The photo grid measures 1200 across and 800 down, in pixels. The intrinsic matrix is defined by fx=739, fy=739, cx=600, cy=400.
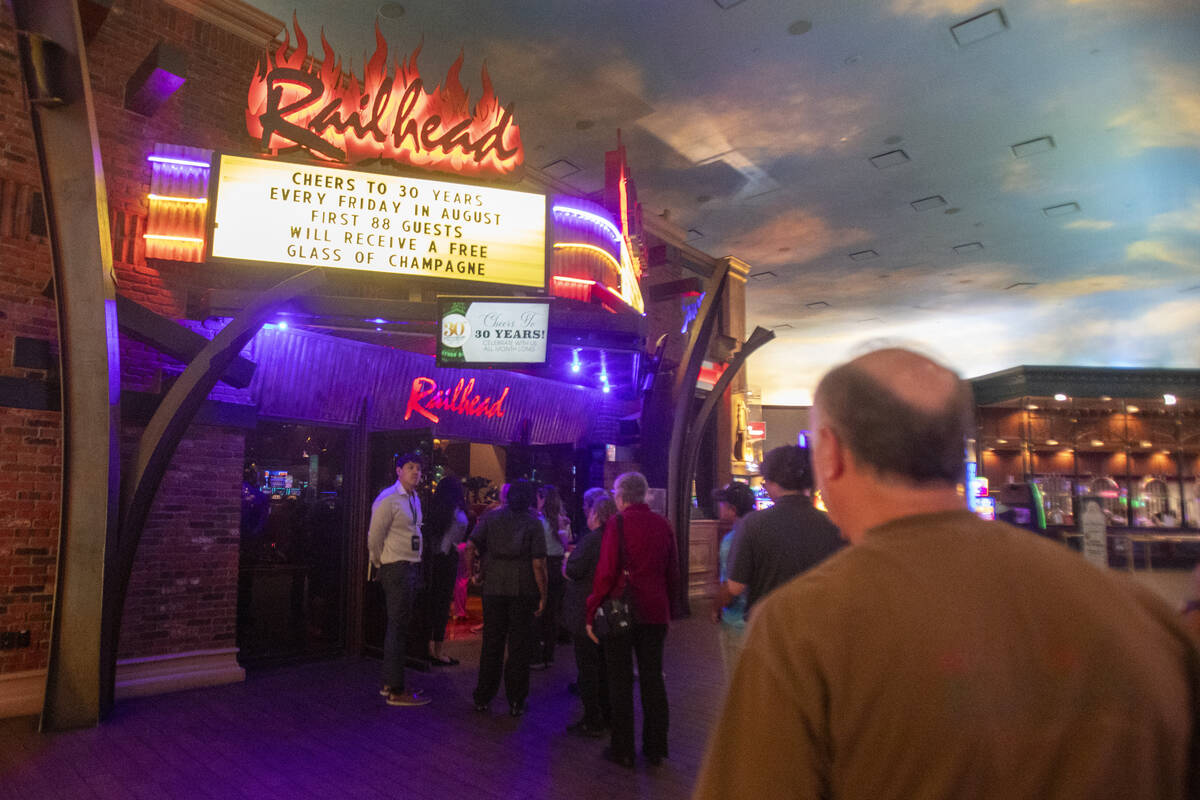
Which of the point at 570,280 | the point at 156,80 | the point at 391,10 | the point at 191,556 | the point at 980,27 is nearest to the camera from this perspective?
the point at 156,80

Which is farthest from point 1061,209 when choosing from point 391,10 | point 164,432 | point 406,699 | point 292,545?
point 164,432

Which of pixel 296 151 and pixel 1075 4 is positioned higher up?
pixel 1075 4

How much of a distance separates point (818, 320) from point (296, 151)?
14868mm

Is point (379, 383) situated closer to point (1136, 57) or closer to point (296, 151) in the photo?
point (296, 151)

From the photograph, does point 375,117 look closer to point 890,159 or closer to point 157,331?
point 157,331

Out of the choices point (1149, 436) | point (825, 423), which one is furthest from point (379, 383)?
point (1149, 436)

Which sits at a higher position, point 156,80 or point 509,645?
point 156,80

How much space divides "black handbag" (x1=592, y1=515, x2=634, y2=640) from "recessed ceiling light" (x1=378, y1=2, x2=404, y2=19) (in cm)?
595

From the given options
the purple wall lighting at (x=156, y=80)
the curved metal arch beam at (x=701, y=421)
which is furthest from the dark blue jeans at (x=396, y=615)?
the curved metal arch beam at (x=701, y=421)

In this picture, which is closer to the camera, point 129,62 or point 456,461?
point 129,62

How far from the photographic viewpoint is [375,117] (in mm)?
7309

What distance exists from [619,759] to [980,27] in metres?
7.96

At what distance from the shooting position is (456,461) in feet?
39.6

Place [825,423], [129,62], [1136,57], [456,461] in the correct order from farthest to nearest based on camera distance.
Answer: [456,461] → [1136,57] → [129,62] → [825,423]
